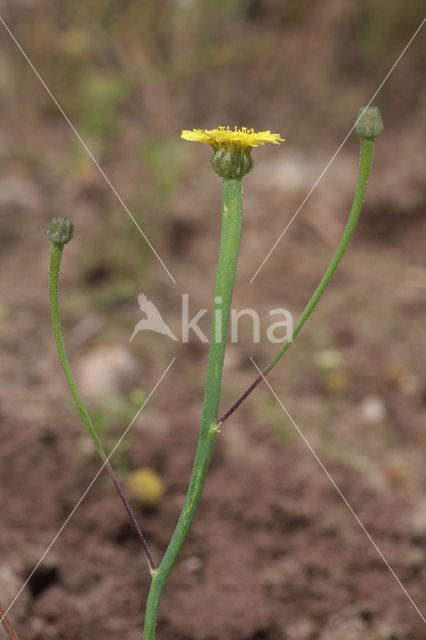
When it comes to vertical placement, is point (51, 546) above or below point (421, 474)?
below

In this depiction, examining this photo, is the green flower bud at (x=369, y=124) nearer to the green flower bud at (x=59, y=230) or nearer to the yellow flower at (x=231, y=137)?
the yellow flower at (x=231, y=137)

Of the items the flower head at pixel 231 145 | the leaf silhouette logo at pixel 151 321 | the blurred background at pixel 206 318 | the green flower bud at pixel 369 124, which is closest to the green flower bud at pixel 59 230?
the flower head at pixel 231 145

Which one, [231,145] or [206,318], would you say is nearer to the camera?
[231,145]

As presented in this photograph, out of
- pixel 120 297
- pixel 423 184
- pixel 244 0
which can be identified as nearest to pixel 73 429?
pixel 120 297

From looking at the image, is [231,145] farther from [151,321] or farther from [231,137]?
[151,321]

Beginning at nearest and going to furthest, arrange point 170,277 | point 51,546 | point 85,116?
point 51,546, point 170,277, point 85,116

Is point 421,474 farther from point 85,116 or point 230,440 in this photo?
point 85,116

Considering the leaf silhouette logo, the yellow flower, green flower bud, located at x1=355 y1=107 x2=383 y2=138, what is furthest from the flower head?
the leaf silhouette logo

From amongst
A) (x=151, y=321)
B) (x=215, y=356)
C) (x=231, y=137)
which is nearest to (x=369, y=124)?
(x=231, y=137)
